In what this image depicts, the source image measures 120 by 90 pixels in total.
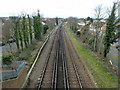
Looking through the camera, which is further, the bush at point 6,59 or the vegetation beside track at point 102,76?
the vegetation beside track at point 102,76

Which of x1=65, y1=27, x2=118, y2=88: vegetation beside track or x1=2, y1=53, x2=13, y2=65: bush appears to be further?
x1=65, y1=27, x2=118, y2=88: vegetation beside track

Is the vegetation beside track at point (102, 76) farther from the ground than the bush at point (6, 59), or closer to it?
closer to it

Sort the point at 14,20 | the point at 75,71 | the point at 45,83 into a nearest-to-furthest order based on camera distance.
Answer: the point at 45,83, the point at 75,71, the point at 14,20

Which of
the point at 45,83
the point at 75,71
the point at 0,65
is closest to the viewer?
the point at 0,65

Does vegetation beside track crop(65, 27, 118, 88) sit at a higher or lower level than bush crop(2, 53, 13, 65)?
lower

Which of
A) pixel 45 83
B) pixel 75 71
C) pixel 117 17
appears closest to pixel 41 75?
pixel 45 83

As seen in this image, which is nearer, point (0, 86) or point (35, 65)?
point (0, 86)

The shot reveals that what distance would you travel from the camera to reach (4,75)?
781 cm

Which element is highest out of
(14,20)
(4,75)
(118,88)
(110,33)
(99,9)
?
(99,9)

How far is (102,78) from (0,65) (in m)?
10.2

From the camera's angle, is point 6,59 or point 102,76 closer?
point 6,59

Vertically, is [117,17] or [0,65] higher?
[117,17]

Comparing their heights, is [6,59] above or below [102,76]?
above

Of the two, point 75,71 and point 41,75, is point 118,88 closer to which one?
point 75,71
